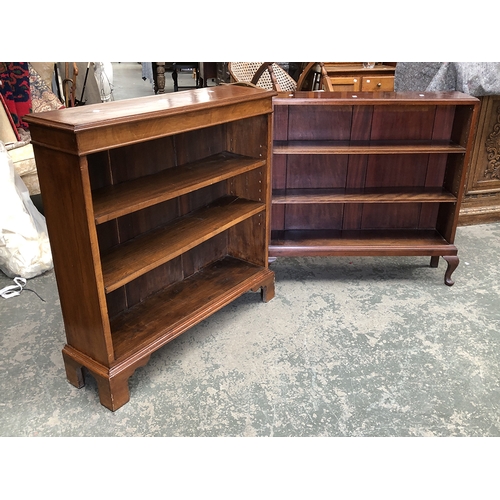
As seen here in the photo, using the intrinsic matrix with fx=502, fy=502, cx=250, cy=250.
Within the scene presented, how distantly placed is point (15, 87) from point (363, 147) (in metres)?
2.67

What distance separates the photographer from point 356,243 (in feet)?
9.61

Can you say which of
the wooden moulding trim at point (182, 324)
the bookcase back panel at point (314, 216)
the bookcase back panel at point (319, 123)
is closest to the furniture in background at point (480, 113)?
the bookcase back panel at point (319, 123)

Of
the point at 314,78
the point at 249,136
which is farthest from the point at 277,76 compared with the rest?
the point at 249,136

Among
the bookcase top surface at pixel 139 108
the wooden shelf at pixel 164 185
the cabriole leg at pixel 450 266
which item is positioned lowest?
the cabriole leg at pixel 450 266

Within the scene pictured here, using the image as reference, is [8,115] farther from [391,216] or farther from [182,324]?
[391,216]

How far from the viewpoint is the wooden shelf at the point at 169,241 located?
1.97 m

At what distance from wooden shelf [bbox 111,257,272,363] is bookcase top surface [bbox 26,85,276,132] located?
912 mm

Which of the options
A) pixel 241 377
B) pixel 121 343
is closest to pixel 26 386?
pixel 121 343

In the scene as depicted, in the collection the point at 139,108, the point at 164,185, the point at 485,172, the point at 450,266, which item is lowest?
the point at 450,266

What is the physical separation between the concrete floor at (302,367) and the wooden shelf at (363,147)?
778 mm

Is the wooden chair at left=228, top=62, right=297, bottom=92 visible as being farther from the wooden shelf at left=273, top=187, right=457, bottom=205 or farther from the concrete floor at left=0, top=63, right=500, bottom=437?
the concrete floor at left=0, top=63, right=500, bottom=437

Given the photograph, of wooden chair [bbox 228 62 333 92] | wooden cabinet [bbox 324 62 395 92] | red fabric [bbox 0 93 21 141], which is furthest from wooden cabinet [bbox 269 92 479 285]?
wooden cabinet [bbox 324 62 395 92]

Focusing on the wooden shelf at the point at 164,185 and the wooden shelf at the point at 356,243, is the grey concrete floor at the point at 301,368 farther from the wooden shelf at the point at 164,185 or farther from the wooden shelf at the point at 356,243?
the wooden shelf at the point at 164,185

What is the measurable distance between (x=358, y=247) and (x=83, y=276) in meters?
1.62
